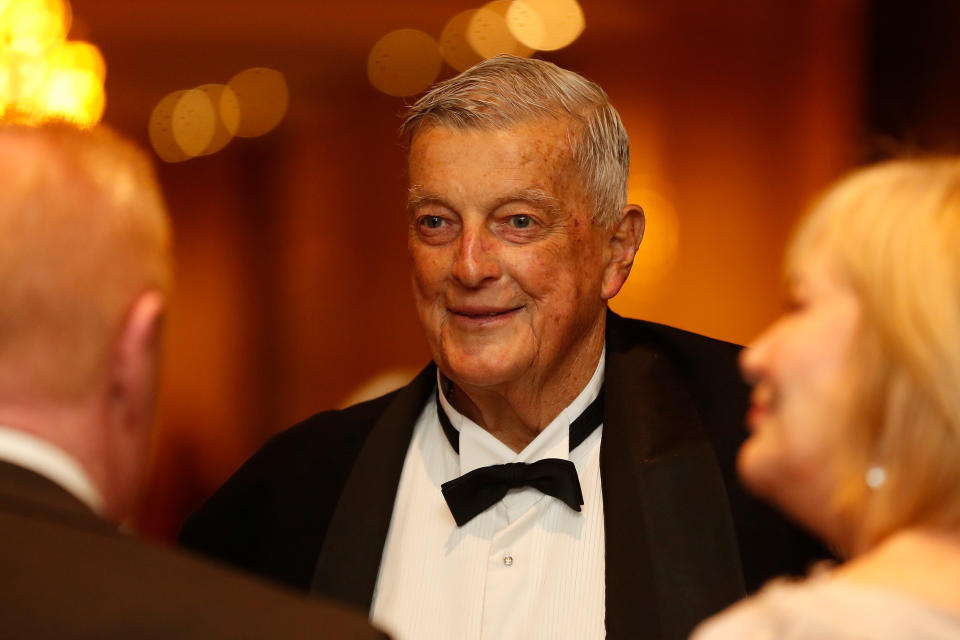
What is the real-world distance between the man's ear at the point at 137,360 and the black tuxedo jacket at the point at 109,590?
0.15 m

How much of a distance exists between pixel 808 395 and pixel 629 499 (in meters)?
0.86

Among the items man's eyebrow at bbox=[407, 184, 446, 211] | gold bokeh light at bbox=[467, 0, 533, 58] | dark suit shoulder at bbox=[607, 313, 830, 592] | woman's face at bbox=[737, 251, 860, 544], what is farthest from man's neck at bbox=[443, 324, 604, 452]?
gold bokeh light at bbox=[467, 0, 533, 58]

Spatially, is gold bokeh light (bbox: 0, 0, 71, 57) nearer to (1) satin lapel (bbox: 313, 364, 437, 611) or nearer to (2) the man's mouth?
(1) satin lapel (bbox: 313, 364, 437, 611)

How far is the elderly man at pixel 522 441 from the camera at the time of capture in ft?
7.07

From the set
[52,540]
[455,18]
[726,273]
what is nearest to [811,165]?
[726,273]

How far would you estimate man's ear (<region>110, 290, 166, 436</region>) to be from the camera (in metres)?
1.34

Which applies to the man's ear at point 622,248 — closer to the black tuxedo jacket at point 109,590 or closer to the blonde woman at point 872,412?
the blonde woman at point 872,412

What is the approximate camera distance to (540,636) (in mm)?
2125

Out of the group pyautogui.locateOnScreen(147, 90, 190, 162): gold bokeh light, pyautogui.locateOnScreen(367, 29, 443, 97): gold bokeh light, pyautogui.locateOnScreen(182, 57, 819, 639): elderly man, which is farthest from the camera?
pyautogui.locateOnScreen(147, 90, 190, 162): gold bokeh light

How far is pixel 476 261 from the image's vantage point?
90.4 inches

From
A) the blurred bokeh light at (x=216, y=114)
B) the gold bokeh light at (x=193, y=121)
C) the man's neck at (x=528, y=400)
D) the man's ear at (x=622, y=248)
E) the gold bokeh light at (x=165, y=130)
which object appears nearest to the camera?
the man's neck at (x=528, y=400)

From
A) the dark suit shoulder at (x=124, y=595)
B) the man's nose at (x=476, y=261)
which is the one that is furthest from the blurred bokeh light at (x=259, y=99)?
the dark suit shoulder at (x=124, y=595)

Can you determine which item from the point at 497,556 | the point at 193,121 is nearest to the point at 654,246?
the point at 497,556

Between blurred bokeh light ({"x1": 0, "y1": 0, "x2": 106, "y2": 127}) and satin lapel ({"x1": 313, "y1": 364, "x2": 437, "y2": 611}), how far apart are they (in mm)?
2265
